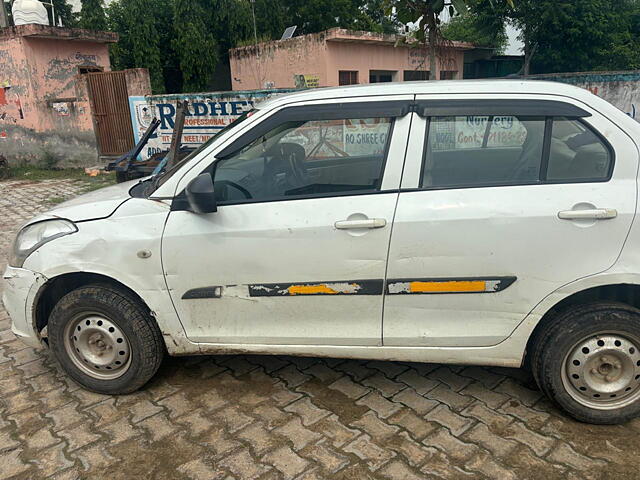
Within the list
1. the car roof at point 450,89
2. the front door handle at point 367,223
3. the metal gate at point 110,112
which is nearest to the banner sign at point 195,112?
the metal gate at point 110,112

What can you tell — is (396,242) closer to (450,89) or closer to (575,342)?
(450,89)

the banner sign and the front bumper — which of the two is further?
the banner sign

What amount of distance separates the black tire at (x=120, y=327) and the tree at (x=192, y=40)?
19086mm

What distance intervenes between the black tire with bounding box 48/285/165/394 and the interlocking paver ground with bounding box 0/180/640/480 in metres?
0.12

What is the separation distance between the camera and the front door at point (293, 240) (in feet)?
8.45

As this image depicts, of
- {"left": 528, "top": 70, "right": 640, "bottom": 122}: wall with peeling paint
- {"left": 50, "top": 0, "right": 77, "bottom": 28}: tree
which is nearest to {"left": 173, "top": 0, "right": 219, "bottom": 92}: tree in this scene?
{"left": 50, "top": 0, "right": 77, "bottom": 28}: tree

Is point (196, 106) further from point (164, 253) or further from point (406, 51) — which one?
point (406, 51)

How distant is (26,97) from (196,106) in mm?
5156

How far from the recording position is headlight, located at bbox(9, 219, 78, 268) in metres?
2.85

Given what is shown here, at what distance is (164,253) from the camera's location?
2.71m

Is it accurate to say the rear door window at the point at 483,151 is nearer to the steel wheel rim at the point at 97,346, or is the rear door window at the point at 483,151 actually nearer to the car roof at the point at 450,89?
the car roof at the point at 450,89

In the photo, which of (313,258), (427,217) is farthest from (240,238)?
(427,217)

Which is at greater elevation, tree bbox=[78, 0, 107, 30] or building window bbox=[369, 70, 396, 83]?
tree bbox=[78, 0, 107, 30]

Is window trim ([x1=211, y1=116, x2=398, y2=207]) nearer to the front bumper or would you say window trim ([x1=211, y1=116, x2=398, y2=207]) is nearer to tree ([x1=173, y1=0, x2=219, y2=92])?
the front bumper
